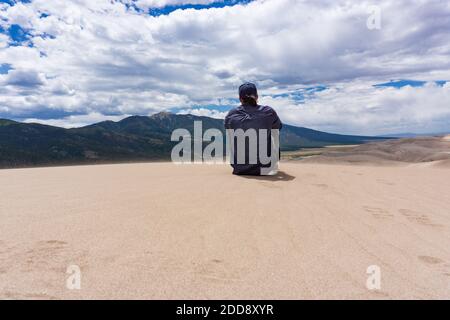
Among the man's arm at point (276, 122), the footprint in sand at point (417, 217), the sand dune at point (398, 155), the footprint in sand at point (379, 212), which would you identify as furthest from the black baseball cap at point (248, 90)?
the sand dune at point (398, 155)

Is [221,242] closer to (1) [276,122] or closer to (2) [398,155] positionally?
(1) [276,122]

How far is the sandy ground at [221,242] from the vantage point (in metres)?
2.37

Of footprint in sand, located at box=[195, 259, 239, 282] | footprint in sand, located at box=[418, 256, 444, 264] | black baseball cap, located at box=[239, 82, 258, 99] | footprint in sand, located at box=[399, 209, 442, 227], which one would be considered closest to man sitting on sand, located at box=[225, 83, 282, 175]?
black baseball cap, located at box=[239, 82, 258, 99]

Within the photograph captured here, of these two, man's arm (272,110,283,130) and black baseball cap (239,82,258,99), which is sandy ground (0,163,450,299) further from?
black baseball cap (239,82,258,99)

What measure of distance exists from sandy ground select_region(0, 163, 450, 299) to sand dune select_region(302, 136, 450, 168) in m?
5.72

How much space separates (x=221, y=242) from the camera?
10.5ft

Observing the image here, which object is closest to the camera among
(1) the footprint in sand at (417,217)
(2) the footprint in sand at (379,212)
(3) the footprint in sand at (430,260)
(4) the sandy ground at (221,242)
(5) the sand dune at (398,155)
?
(4) the sandy ground at (221,242)

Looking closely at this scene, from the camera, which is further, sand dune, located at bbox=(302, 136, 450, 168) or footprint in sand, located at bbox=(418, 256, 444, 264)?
sand dune, located at bbox=(302, 136, 450, 168)

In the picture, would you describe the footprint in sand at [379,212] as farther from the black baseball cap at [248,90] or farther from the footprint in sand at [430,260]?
the black baseball cap at [248,90]

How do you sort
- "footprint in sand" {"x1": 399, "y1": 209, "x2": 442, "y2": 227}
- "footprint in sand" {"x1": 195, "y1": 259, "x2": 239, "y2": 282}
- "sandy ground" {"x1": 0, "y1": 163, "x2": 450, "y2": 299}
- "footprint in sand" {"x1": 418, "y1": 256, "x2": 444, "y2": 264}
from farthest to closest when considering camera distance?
"footprint in sand" {"x1": 399, "y1": 209, "x2": 442, "y2": 227} < "footprint in sand" {"x1": 418, "y1": 256, "x2": 444, "y2": 264} < "footprint in sand" {"x1": 195, "y1": 259, "x2": 239, "y2": 282} < "sandy ground" {"x1": 0, "y1": 163, "x2": 450, "y2": 299}

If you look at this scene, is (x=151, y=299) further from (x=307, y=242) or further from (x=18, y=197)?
(x=18, y=197)

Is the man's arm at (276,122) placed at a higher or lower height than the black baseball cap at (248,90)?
lower

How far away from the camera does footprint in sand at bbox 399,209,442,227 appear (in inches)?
157
